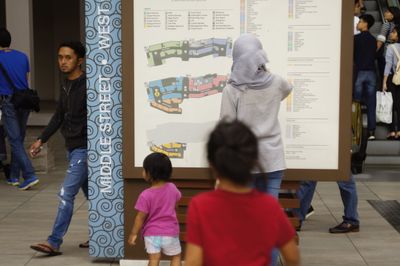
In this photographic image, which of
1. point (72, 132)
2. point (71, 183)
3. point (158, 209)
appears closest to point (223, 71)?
point (158, 209)

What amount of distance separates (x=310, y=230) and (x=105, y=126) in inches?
98.1

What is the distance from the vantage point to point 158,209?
516 cm

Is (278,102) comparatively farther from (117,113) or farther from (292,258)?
(292,258)

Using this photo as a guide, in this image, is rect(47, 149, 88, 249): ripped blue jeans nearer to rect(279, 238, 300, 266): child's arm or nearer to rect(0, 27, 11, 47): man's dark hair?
rect(279, 238, 300, 266): child's arm

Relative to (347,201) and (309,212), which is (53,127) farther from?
(309,212)

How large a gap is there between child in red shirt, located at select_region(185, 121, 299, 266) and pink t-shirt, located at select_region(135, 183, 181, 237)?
6.72 feet

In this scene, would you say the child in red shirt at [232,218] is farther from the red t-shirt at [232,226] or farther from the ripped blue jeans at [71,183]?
the ripped blue jeans at [71,183]

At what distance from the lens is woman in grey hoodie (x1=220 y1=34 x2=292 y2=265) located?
5.10 meters

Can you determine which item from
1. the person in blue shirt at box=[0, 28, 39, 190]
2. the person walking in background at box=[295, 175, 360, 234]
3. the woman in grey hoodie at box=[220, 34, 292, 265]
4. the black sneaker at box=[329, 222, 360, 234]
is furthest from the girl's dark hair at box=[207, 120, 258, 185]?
the person in blue shirt at box=[0, 28, 39, 190]

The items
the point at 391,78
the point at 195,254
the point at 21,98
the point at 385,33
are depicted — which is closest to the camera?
the point at 195,254

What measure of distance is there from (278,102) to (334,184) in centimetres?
514

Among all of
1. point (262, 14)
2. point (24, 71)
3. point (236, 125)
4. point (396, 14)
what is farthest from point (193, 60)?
point (396, 14)

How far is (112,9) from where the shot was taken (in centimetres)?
600

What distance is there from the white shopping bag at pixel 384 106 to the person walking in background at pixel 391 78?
0.36 feet
